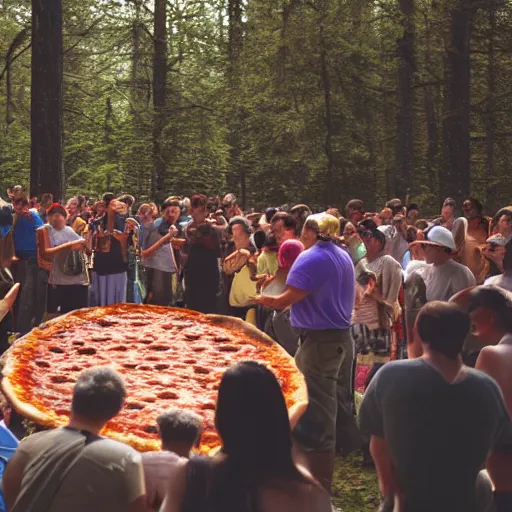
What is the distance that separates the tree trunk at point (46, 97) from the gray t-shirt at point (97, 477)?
1414 centimetres

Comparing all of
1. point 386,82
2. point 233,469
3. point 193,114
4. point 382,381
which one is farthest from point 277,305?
point 386,82

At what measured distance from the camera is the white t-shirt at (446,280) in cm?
819

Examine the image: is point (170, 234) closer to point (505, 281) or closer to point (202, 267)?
point (202, 267)

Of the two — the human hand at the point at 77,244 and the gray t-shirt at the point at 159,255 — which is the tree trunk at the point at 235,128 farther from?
the human hand at the point at 77,244

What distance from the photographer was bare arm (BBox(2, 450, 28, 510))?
13.2 ft

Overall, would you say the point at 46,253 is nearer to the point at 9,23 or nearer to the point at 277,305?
the point at 277,305

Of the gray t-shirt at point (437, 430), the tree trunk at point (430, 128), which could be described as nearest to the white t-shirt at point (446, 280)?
Result: the gray t-shirt at point (437, 430)

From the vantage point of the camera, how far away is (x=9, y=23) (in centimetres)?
3497

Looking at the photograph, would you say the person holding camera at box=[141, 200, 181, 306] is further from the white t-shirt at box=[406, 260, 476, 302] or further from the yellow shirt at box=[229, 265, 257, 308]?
the white t-shirt at box=[406, 260, 476, 302]

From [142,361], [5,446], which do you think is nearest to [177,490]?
[5,446]

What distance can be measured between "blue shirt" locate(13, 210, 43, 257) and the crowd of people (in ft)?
0.06

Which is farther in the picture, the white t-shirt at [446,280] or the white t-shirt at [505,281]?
the white t-shirt at [446,280]

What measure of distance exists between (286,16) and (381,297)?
1860 cm

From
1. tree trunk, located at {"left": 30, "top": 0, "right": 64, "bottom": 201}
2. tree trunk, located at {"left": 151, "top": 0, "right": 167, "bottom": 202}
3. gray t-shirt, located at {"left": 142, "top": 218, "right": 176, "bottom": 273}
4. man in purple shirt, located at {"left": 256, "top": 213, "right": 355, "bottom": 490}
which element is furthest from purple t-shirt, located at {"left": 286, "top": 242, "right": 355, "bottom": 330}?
tree trunk, located at {"left": 151, "top": 0, "right": 167, "bottom": 202}
